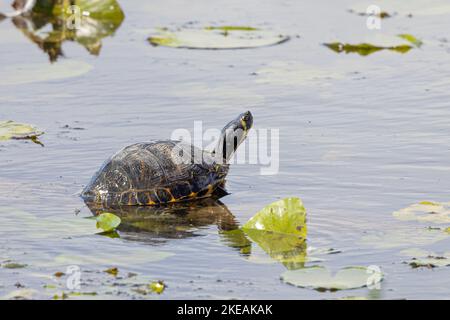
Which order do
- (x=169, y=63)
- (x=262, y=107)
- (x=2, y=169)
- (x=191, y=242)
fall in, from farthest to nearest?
1. (x=169, y=63)
2. (x=262, y=107)
3. (x=2, y=169)
4. (x=191, y=242)

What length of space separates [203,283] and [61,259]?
940 mm

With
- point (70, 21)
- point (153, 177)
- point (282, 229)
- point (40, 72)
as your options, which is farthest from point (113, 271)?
point (70, 21)

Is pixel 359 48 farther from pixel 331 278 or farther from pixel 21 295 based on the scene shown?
pixel 21 295

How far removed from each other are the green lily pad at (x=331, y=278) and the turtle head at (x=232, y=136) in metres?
2.68

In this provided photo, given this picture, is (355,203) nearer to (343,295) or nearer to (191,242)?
(191,242)

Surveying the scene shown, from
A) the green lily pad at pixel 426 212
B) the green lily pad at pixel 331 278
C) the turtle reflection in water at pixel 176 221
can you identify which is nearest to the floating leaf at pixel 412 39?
the turtle reflection in water at pixel 176 221

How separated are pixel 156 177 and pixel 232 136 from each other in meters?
0.96

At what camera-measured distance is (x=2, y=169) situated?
8859mm

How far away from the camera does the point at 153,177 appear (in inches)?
320

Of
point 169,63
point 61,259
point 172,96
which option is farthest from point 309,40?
point 61,259

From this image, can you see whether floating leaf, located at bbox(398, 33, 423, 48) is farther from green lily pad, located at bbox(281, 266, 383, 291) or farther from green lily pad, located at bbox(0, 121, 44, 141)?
green lily pad, located at bbox(281, 266, 383, 291)

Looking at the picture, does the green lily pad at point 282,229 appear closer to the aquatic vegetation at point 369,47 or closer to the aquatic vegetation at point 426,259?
the aquatic vegetation at point 426,259

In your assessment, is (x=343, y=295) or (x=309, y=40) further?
(x=309, y=40)

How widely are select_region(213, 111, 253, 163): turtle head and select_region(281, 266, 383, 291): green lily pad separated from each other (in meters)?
2.68
